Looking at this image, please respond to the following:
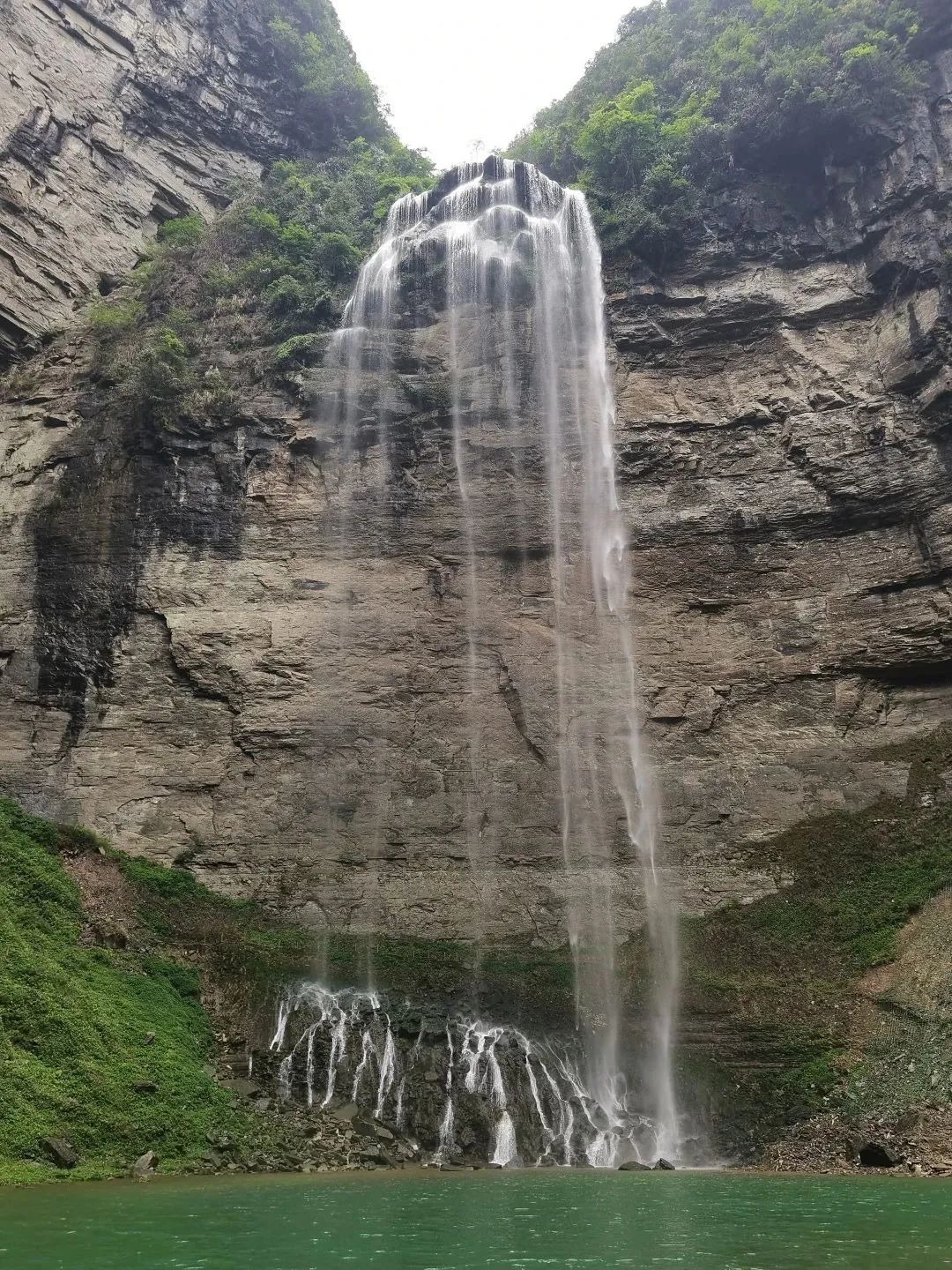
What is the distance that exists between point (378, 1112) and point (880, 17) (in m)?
27.1

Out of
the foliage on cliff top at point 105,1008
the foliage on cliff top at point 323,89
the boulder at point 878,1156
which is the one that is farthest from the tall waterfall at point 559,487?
the foliage on cliff top at point 323,89

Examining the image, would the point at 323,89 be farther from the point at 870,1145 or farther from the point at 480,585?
the point at 870,1145

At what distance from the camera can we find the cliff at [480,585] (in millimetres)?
18094

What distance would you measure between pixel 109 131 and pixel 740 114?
17.0 m

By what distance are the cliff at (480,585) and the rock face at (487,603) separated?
0.06 metres

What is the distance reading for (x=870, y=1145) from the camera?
11.7m

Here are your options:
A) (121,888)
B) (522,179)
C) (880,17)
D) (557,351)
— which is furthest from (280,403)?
(880,17)

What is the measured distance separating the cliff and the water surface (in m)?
6.26

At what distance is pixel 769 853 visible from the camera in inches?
690

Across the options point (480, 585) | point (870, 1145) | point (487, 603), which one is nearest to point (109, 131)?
point (480, 585)

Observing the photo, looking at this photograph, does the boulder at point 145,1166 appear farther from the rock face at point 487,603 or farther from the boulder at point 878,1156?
the boulder at point 878,1156

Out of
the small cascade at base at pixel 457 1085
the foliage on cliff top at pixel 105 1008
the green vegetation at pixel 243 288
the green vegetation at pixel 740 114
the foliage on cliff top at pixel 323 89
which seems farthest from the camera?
the foliage on cliff top at pixel 323 89

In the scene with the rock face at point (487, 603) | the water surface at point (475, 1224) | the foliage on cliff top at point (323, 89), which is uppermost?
the foliage on cliff top at point (323, 89)

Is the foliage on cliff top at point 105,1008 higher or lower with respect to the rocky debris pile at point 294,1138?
higher
